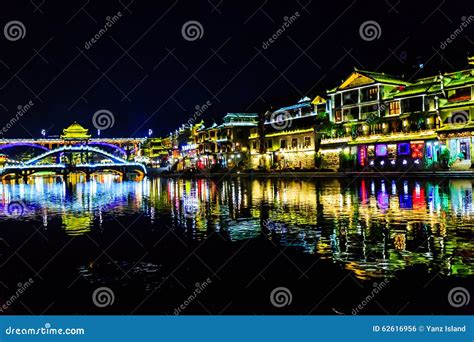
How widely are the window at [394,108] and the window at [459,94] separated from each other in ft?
19.9

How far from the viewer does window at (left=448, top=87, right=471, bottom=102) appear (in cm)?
4375

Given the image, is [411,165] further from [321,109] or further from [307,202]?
[307,202]

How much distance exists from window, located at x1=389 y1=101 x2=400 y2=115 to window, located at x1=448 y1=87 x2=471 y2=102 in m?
6.07

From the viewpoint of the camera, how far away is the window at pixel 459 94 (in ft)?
144

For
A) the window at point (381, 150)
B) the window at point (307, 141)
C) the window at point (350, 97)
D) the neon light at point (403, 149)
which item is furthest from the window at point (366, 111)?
the window at point (307, 141)

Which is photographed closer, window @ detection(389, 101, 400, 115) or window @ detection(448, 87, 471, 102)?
window @ detection(448, 87, 471, 102)

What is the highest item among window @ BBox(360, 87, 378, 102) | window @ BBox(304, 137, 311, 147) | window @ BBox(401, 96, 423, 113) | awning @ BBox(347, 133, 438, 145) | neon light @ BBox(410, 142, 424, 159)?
window @ BBox(360, 87, 378, 102)

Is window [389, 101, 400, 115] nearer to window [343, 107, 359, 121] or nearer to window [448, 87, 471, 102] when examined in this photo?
window [343, 107, 359, 121]

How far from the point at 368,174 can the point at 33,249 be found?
38.8 m

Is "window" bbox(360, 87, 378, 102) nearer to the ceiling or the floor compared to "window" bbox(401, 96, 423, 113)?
nearer to the ceiling

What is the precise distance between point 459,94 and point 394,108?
786 cm

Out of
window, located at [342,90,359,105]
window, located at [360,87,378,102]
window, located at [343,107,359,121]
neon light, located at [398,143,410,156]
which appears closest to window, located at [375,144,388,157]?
neon light, located at [398,143,410,156]

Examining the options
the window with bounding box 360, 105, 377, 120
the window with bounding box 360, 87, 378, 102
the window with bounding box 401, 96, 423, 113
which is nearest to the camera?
the window with bounding box 401, 96, 423, 113

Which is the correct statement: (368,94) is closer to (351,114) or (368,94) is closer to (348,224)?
(351,114)
